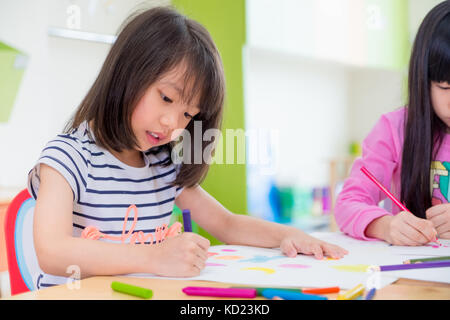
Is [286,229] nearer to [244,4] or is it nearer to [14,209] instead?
[14,209]

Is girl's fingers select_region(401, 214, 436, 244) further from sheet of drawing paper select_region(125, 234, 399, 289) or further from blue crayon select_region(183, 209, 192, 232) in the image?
blue crayon select_region(183, 209, 192, 232)

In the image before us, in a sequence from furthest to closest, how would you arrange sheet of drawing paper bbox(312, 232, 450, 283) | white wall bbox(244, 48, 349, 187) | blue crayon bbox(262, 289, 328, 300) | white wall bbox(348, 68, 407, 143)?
white wall bbox(348, 68, 407, 143) < white wall bbox(244, 48, 349, 187) < sheet of drawing paper bbox(312, 232, 450, 283) < blue crayon bbox(262, 289, 328, 300)

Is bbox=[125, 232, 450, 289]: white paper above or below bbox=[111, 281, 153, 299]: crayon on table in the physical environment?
below

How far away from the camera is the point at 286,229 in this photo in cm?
80

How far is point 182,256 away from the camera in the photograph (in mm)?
567

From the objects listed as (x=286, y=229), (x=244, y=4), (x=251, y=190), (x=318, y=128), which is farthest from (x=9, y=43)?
(x=318, y=128)

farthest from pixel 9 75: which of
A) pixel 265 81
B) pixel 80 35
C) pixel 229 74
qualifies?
pixel 265 81

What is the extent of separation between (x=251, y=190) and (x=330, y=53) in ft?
3.33

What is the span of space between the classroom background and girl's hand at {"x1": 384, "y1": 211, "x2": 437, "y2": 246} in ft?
1.38

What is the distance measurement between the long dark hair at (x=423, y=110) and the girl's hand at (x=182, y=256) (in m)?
0.53

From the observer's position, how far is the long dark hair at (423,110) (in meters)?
0.94

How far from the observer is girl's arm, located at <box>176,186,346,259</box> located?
713 millimetres

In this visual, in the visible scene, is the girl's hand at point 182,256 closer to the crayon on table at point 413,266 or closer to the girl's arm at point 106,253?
the girl's arm at point 106,253

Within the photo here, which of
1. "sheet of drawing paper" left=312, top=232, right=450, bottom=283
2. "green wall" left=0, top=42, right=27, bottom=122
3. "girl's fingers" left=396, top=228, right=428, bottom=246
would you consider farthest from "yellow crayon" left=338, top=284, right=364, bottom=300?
"green wall" left=0, top=42, right=27, bottom=122
